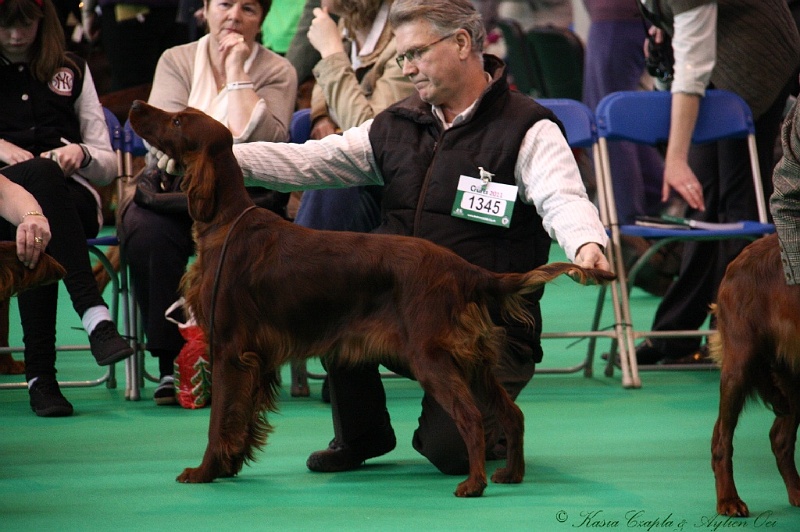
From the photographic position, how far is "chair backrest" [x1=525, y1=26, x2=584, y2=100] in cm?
902

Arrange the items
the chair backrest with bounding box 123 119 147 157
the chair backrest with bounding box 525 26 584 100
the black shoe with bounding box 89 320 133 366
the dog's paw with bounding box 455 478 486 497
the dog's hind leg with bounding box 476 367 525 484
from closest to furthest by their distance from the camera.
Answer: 1. the dog's paw with bounding box 455 478 486 497
2. the dog's hind leg with bounding box 476 367 525 484
3. the black shoe with bounding box 89 320 133 366
4. the chair backrest with bounding box 123 119 147 157
5. the chair backrest with bounding box 525 26 584 100

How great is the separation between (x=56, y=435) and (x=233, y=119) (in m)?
1.25

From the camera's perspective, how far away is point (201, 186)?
285 centimetres

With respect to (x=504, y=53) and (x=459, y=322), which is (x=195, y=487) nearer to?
(x=459, y=322)

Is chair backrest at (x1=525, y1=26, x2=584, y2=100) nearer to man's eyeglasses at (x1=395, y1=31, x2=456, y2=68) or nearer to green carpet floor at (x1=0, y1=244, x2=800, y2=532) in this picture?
green carpet floor at (x1=0, y1=244, x2=800, y2=532)

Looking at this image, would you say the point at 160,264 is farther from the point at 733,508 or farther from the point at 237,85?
the point at 733,508

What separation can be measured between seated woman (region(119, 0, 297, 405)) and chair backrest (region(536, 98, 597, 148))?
1.06 m

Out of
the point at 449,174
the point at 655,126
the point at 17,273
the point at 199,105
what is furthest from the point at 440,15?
Answer: the point at 655,126

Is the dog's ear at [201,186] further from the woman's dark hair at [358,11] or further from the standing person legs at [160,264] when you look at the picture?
the woman's dark hair at [358,11]

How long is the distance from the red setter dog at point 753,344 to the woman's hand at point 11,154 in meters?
2.44

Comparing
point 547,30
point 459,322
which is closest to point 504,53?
point 547,30

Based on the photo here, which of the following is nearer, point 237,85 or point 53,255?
point 53,255

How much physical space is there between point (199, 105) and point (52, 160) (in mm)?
606

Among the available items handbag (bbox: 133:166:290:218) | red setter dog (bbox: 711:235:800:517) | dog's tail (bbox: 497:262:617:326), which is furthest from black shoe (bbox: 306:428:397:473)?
handbag (bbox: 133:166:290:218)
